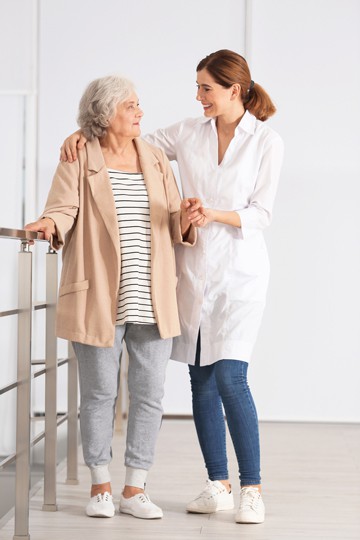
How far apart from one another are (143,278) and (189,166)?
403 mm

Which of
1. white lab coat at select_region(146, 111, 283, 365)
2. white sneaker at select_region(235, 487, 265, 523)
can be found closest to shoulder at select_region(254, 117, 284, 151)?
white lab coat at select_region(146, 111, 283, 365)

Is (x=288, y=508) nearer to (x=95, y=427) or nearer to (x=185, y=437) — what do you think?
(x=95, y=427)

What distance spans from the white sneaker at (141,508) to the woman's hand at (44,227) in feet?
2.80

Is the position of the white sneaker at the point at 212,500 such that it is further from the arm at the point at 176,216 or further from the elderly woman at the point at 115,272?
the arm at the point at 176,216

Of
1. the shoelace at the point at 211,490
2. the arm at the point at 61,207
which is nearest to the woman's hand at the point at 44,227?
the arm at the point at 61,207

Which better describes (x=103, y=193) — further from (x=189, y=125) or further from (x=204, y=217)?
(x=189, y=125)

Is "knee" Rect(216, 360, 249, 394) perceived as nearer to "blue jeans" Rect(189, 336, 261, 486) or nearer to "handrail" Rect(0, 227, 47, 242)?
"blue jeans" Rect(189, 336, 261, 486)

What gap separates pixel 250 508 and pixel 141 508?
1.09ft

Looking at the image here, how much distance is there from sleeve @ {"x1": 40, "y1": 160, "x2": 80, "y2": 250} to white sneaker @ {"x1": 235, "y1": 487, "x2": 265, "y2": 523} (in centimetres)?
92

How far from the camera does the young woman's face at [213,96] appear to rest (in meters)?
2.76

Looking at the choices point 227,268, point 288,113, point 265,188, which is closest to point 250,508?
point 227,268

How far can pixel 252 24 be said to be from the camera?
15.8ft

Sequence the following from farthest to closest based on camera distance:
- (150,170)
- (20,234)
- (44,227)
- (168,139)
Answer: (168,139)
(150,170)
(44,227)
(20,234)

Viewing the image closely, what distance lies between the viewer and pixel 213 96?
9.07 feet
